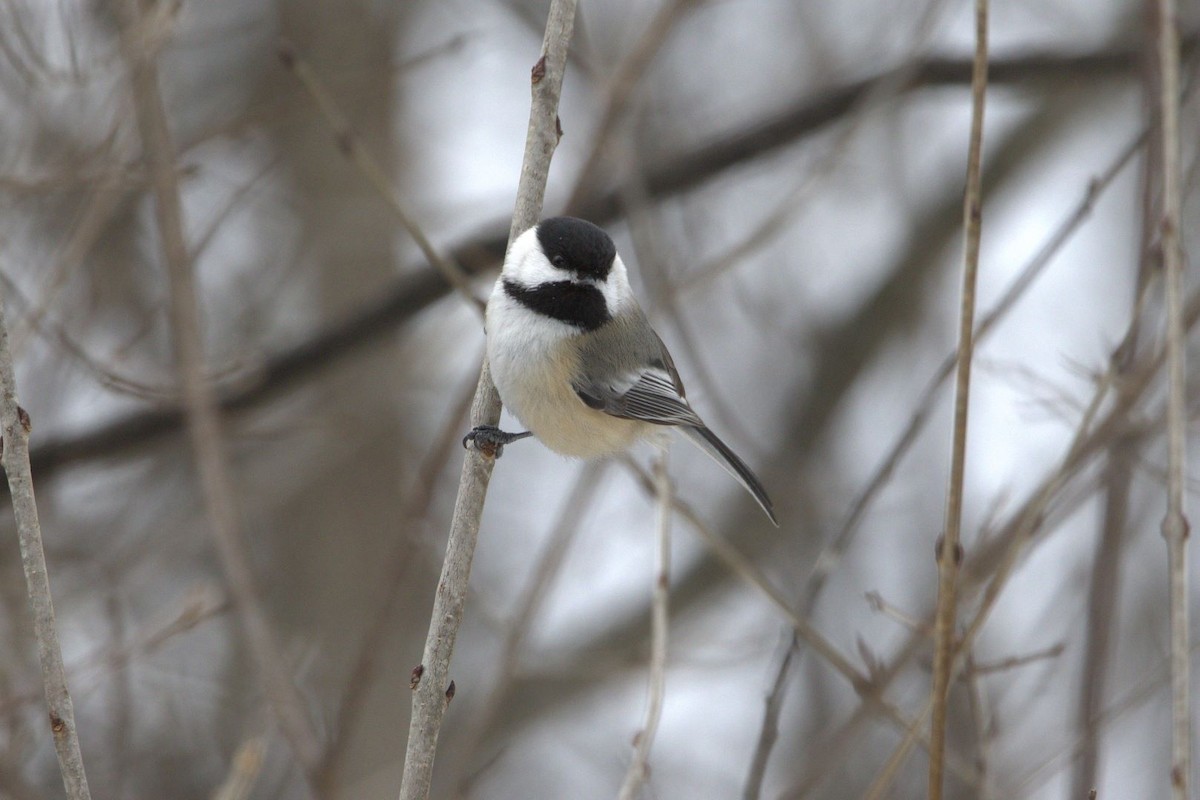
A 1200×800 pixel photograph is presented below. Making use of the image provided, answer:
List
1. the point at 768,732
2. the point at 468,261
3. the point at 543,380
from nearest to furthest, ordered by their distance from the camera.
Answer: the point at 768,732 → the point at 543,380 → the point at 468,261

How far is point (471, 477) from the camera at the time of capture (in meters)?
1.71

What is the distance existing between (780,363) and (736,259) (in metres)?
2.81

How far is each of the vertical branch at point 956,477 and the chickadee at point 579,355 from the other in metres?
0.74

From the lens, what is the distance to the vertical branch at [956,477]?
1.32 meters

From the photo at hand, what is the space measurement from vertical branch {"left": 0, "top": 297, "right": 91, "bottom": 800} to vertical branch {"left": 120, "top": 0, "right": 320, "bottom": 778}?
2.69ft

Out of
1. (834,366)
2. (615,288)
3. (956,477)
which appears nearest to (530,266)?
(615,288)

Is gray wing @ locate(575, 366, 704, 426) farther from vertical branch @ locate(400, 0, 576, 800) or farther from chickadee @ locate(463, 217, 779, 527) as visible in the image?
vertical branch @ locate(400, 0, 576, 800)

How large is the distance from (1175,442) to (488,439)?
1090 mm

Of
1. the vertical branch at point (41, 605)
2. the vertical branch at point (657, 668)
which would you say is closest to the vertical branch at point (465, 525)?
the vertical branch at point (657, 668)

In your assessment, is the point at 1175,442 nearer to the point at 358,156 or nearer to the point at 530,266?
the point at 530,266

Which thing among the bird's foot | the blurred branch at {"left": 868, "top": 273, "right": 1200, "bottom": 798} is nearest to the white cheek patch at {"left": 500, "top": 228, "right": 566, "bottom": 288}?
the bird's foot

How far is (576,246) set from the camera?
7.11 feet

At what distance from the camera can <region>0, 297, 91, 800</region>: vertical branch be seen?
1.32 m

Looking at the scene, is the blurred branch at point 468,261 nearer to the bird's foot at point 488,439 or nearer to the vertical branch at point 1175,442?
the bird's foot at point 488,439
